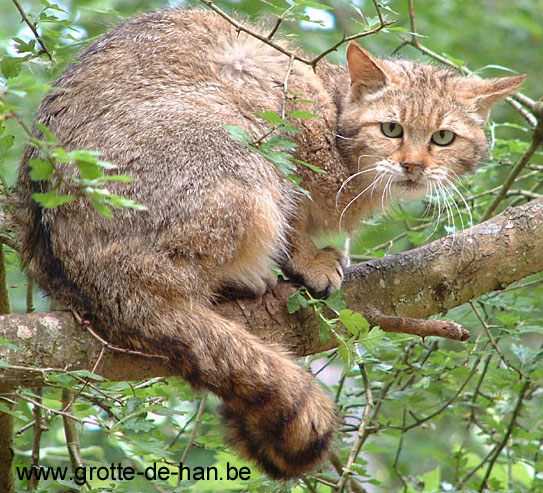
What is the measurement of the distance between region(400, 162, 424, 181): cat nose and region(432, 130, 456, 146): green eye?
285mm

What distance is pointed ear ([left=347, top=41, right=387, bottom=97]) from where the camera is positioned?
13.7ft

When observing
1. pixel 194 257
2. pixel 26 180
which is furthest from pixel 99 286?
pixel 26 180

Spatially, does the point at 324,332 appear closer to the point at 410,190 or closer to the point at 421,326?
the point at 421,326

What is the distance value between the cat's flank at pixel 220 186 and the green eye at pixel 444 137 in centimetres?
1

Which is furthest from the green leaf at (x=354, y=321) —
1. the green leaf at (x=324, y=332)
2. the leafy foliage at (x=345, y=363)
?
the green leaf at (x=324, y=332)

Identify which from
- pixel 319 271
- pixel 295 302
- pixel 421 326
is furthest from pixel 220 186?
pixel 421 326

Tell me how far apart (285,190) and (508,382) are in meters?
1.72

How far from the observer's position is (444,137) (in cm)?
427

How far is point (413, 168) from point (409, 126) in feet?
0.95

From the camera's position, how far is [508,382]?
4.16 meters

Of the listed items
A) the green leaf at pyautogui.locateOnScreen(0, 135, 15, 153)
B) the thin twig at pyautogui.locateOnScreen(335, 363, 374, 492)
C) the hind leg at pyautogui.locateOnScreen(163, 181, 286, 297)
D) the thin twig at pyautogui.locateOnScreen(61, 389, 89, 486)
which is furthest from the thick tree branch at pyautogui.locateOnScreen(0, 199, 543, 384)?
the green leaf at pyautogui.locateOnScreen(0, 135, 15, 153)

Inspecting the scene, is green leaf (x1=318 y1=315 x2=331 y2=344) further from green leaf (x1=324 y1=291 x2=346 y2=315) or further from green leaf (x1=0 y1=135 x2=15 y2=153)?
green leaf (x1=0 y1=135 x2=15 y2=153)

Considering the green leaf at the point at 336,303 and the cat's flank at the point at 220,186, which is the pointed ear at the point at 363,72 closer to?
the cat's flank at the point at 220,186

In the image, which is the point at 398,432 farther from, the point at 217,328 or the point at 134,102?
the point at 134,102
